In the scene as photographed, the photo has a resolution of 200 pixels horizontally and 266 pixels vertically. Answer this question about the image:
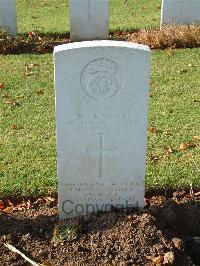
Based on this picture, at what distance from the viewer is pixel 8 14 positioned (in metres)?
10.3

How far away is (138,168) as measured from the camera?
3951mm

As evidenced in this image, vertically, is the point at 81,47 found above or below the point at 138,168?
above

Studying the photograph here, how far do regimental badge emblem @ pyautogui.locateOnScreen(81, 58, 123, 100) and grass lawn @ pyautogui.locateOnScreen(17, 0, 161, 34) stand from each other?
755cm

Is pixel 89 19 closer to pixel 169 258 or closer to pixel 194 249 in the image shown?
pixel 194 249

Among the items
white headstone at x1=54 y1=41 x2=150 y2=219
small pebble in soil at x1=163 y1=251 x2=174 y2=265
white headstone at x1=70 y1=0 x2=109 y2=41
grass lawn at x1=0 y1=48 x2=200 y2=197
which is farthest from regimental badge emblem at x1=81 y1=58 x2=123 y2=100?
white headstone at x1=70 y1=0 x2=109 y2=41

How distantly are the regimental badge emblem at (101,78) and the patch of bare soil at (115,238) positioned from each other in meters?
0.98

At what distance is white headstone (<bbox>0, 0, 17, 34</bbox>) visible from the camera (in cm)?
1025

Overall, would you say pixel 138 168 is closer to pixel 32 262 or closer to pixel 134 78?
pixel 134 78

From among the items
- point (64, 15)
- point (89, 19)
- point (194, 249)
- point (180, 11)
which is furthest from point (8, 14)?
point (194, 249)

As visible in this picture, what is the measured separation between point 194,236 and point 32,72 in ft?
16.1

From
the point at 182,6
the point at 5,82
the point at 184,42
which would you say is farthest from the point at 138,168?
the point at 182,6

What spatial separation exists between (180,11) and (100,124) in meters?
7.49

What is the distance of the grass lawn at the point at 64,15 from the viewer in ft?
37.3

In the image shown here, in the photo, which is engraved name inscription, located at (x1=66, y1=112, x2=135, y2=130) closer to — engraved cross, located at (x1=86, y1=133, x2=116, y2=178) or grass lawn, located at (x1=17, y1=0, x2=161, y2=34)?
engraved cross, located at (x1=86, y1=133, x2=116, y2=178)
